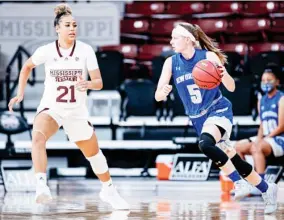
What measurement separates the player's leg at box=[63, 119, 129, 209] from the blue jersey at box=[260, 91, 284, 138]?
3.05 metres

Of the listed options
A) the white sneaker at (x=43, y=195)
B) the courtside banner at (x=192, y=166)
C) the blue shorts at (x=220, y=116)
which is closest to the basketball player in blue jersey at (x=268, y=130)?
the courtside banner at (x=192, y=166)

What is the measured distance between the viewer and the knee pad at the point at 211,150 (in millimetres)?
6125

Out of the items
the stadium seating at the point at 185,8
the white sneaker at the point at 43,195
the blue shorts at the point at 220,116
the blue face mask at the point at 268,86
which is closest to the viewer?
the white sneaker at the point at 43,195

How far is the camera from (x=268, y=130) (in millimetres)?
9164

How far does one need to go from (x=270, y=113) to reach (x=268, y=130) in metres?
0.19

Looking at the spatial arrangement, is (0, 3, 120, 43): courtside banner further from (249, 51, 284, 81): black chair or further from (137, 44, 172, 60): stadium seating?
(249, 51, 284, 81): black chair

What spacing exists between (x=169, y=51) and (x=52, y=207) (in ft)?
15.5

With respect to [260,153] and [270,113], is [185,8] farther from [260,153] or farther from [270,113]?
[260,153]

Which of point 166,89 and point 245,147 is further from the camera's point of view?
point 245,147

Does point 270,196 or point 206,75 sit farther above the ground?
point 206,75

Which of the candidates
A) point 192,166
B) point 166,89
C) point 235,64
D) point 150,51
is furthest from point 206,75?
point 150,51

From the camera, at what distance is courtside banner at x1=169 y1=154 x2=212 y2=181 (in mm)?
9633

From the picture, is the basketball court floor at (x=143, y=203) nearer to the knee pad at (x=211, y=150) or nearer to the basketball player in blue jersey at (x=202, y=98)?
the basketball player in blue jersey at (x=202, y=98)

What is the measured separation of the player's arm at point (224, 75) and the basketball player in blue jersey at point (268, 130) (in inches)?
103
